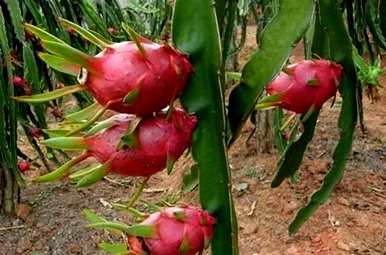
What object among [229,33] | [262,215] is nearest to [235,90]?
[229,33]

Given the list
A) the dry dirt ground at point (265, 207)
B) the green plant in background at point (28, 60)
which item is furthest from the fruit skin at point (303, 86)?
the dry dirt ground at point (265, 207)

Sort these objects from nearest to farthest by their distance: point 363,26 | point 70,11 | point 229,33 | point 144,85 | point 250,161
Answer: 1. point 144,85
2. point 229,33
3. point 363,26
4. point 70,11
5. point 250,161

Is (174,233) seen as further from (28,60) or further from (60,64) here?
(28,60)

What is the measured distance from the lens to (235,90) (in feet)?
1.96

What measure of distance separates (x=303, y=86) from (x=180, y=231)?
20cm

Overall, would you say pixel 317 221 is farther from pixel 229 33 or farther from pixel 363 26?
pixel 229 33

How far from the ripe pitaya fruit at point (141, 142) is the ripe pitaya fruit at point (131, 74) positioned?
0.02 meters

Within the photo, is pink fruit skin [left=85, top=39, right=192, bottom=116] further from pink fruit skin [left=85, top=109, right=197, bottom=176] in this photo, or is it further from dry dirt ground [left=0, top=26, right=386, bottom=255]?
dry dirt ground [left=0, top=26, right=386, bottom=255]

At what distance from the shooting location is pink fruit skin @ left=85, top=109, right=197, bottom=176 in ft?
1.74

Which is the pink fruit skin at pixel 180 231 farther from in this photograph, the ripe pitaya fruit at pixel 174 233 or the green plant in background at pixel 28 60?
the green plant in background at pixel 28 60

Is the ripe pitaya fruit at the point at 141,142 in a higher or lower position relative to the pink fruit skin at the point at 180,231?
higher

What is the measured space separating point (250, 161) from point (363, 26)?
4.81 feet

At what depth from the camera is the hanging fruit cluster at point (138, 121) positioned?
51 centimetres

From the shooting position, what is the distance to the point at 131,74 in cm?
51
